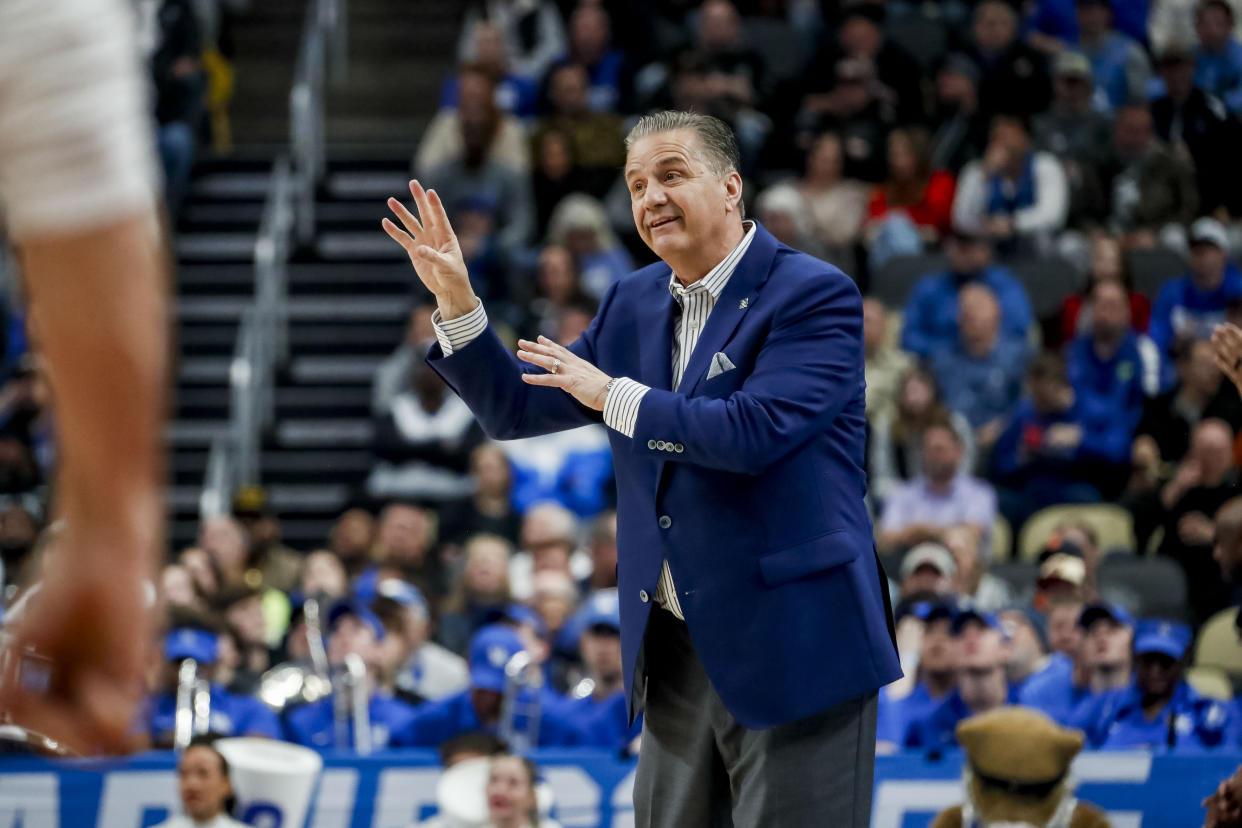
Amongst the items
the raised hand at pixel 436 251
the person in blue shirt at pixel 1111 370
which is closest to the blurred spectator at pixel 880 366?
the person in blue shirt at pixel 1111 370

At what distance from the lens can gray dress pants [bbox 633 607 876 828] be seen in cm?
318

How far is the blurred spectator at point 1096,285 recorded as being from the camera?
9.72 metres

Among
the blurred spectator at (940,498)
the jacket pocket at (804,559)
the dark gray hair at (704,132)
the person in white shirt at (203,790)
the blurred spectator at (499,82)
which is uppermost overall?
the blurred spectator at (499,82)

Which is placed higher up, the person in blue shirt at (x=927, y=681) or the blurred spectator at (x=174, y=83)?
Result: the blurred spectator at (x=174, y=83)

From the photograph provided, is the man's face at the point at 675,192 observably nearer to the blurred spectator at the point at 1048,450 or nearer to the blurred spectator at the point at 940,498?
the blurred spectator at the point at 940,498

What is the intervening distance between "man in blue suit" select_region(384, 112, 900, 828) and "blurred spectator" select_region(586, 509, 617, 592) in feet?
14.9

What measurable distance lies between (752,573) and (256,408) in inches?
339

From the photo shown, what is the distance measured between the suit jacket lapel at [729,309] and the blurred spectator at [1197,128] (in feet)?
26.3

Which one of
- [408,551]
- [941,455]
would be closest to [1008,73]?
[941,455]

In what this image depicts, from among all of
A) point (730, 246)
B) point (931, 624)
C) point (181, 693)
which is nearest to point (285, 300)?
point (181, 693)

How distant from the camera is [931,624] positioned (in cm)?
682

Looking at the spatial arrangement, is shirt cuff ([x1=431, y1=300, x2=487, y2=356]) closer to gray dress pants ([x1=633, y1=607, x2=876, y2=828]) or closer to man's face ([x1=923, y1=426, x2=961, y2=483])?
gray dress pants ([x1=633, y1=607, x2=876, y2=828])

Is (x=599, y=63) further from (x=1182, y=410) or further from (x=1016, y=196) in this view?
(x=1182, y=410)

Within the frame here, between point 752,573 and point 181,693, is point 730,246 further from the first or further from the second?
point 181,693
